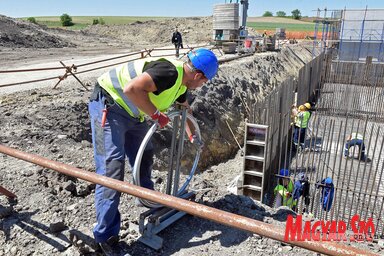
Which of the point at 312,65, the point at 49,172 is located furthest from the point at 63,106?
the point at 312,65

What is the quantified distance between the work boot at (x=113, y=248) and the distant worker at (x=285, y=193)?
11.3ft

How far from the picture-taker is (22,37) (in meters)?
22.6

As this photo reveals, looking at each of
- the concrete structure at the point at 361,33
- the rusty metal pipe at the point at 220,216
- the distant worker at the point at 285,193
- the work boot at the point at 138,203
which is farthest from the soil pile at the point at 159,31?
the rusty metal pipe at the point at 220,216

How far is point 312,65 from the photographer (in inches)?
567

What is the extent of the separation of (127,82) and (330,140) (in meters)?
5.74

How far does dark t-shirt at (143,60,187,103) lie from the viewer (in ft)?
8.88

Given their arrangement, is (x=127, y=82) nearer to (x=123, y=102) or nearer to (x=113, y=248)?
(x=123, y=102)

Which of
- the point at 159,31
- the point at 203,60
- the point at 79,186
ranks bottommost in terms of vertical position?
the point at 79,186

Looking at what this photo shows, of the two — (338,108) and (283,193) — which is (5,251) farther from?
(338,108)

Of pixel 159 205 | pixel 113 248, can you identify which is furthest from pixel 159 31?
pixel 113 248

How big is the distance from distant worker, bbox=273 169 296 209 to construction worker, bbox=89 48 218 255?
3597 millimetres

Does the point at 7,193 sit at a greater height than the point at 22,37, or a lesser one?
lesser

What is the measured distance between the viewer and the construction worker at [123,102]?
9.00 feet

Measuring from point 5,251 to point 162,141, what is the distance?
5.46 meters
